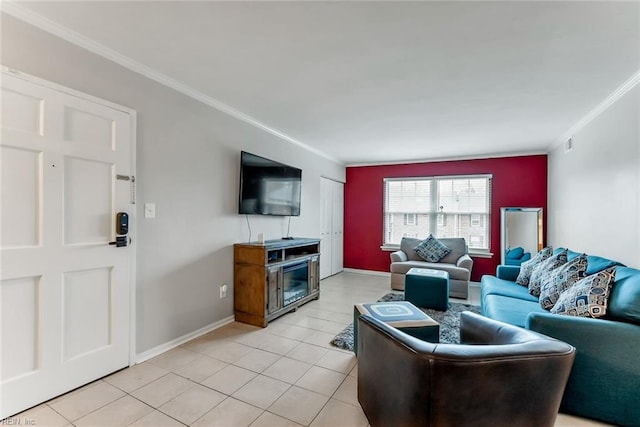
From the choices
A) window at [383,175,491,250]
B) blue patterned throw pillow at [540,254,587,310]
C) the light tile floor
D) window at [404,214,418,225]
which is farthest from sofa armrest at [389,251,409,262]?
blue patterned throw pillow at [540,254,587,310]

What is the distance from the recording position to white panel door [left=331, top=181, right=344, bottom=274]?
603cm

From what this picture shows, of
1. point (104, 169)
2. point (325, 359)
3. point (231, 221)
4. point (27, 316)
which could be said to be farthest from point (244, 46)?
point (325, 359)

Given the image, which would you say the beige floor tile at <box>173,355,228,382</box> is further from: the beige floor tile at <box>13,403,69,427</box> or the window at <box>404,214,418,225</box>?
the window at <box>404,214,418,225</box>

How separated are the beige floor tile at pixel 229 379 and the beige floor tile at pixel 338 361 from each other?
1.95 feet

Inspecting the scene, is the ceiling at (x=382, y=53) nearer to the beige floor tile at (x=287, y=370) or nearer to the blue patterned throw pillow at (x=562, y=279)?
the blue patterned throw pillow at (x=562, y=279)

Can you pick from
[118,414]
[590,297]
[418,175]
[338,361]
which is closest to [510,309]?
[590,297]

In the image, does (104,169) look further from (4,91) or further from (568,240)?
(568,240)

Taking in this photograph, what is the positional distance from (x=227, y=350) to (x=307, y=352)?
74cm

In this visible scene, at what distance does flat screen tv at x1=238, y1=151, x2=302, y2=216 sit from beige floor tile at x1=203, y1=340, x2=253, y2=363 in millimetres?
1419

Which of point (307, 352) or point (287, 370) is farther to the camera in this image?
point (307, 352)

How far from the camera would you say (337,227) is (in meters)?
6.22

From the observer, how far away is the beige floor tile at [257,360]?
2318mm

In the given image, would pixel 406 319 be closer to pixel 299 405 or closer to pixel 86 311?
pixel 299 405

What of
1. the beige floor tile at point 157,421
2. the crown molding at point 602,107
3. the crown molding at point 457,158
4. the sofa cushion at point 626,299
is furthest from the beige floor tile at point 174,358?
the crown molding at point 457,158
